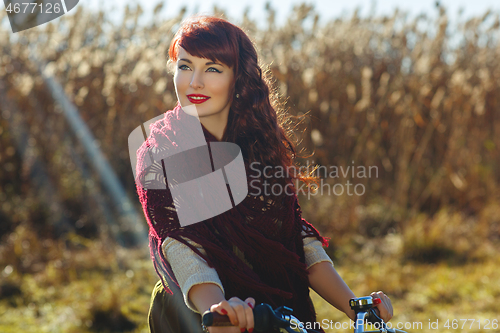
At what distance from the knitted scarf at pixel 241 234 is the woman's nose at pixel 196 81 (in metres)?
0.10

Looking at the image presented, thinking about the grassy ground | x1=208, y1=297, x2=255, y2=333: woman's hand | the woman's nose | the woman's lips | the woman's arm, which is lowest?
the grassy ground

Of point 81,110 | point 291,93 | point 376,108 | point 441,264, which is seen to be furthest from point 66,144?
point 441,264

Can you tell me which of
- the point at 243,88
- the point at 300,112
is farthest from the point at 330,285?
the point at 300,112

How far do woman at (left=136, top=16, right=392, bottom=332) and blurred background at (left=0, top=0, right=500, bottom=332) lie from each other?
1.85 m

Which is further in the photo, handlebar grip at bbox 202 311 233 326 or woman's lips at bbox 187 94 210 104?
woman's lips at bbox 187 94 210 104

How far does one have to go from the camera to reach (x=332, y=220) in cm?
434

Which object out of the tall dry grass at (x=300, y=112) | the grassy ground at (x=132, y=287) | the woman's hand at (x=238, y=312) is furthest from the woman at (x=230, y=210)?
the tall dry grass at (x=300, y=112)

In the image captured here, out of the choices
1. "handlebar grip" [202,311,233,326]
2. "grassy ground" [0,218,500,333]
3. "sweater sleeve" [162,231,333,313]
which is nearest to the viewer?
"handlebar grip" [202,311,233,326]

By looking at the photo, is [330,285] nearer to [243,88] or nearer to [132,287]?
[243,88]

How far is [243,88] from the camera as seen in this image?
1538 millimetres

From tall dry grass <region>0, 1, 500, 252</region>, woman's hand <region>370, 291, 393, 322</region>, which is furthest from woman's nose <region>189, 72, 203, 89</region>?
tall dry grass <region>0, 1, 500, 252</region>

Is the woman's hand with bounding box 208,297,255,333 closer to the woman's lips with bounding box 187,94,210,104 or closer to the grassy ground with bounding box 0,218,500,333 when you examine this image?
the woman's lips with bounding box 187,94,210,104

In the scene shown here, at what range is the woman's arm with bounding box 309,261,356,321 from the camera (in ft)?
4.60

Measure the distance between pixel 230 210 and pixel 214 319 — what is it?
0.42 meters
